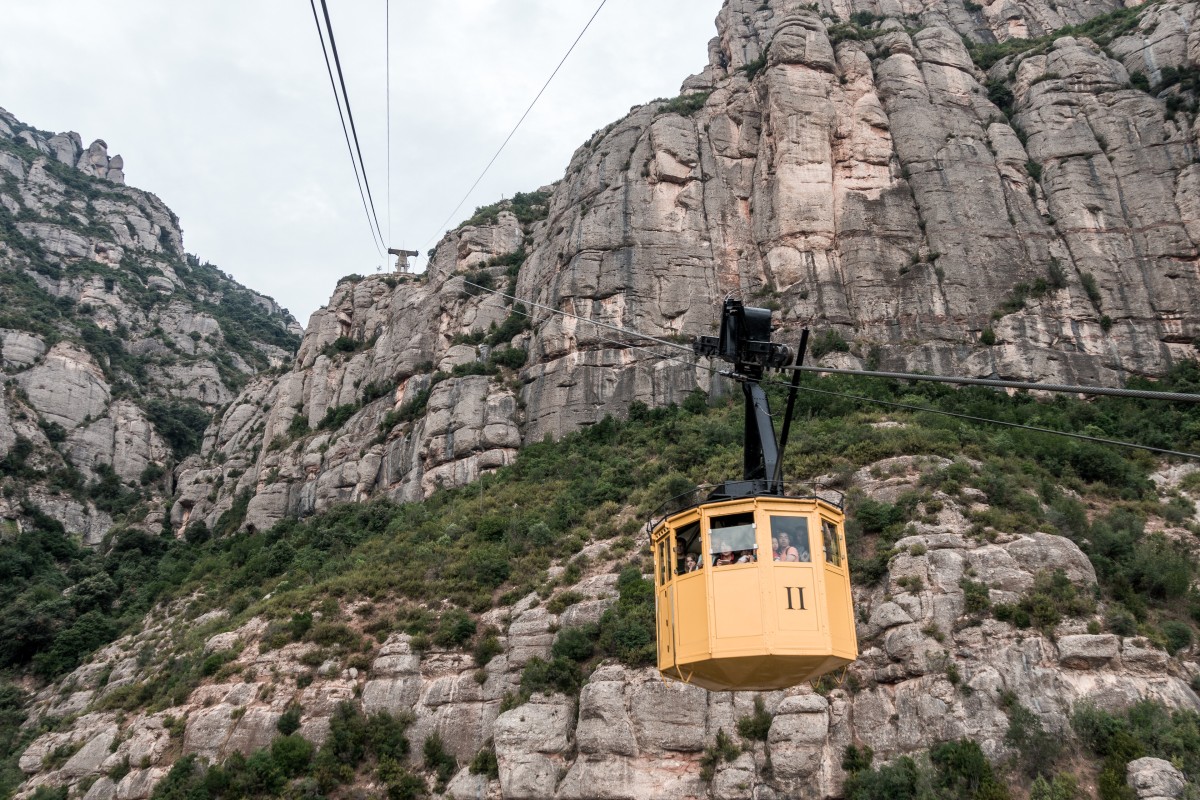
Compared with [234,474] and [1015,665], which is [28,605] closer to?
[234,474]

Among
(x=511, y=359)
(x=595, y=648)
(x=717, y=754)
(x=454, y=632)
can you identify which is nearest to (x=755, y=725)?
(x=717, y=754)

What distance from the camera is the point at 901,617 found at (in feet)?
83.6

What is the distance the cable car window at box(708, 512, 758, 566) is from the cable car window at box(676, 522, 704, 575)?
488mm

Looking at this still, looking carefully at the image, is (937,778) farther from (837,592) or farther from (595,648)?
(595,648)

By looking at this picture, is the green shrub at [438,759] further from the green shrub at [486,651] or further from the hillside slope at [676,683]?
the green shrub at [486,651]

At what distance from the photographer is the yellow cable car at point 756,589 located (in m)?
13.3

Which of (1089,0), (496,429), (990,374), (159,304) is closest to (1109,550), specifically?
(990,374)

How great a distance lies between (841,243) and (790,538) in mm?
40246

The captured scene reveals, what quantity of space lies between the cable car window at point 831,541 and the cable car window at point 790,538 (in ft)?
1.33

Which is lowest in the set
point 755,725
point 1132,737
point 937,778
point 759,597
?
point 937,778

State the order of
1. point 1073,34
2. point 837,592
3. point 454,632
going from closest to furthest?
point 837,592
point 454,632
point 1073,34

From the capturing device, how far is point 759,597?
1348 centimetres

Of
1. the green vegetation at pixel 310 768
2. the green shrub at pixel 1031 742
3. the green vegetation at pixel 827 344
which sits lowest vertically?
the green vegetation at pixel 310 768

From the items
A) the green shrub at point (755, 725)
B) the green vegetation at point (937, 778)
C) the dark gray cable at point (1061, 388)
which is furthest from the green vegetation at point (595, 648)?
the dark gray cable at point (1061, 388)
